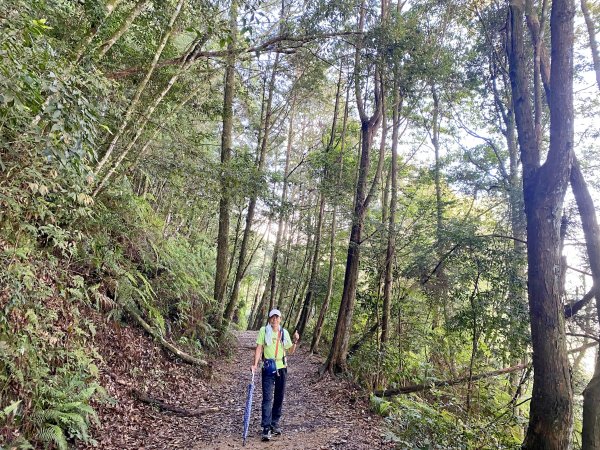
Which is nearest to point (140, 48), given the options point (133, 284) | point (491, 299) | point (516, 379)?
point (133, 284)

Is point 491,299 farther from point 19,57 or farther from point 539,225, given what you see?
point 19,57

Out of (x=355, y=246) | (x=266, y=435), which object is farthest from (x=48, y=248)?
(x=355, y=246)

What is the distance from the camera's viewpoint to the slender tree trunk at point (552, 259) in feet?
13.3

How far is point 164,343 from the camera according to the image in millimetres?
7809

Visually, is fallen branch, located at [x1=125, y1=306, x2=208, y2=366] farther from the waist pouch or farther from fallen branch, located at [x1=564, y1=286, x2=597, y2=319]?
fallen branch, located at [x1=564, y1=286, x2=597, y2=319]

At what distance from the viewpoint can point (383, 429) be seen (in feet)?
20.1

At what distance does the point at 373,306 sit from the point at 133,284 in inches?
234

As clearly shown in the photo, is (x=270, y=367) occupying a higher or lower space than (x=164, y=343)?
higher

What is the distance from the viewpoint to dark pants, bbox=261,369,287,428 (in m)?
5.35

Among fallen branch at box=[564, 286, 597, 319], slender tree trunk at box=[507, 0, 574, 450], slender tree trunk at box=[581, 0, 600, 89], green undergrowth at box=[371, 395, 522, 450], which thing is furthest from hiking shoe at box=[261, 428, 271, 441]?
slender tree trunk at box=[581, 0, 600, 89]

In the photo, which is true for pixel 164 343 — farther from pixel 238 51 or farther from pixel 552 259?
pixel 552 259

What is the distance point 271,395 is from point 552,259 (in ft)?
13.8

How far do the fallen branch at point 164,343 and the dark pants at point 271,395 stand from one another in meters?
3.25

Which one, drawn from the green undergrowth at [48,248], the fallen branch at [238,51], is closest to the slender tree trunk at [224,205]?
the fallen branch at [238,51]
